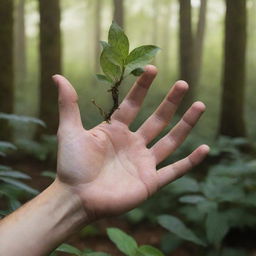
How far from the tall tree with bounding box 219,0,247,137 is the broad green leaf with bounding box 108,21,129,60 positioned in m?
5.21

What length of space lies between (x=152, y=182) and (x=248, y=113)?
379 inches

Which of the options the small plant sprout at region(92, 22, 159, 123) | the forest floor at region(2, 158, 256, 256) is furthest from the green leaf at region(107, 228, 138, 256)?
the forest floor at region(2, 158, 256, 256)

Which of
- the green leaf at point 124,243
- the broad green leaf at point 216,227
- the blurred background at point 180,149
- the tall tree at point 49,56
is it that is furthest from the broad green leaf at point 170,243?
the tall tree at point 49,56

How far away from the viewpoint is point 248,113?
Answer: 10961 millimetres

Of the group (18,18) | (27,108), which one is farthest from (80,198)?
(18,18)

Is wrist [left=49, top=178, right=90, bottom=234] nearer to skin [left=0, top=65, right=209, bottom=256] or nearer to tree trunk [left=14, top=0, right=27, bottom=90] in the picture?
skin [left=0, top=65, right=209, bottom=256]

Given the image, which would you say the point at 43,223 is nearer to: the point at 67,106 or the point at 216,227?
the point at 67,106

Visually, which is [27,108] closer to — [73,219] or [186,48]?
[186,48]

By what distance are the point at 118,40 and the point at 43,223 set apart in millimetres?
710

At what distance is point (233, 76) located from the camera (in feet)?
21.8

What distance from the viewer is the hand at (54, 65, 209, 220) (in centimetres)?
166

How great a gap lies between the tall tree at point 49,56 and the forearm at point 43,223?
445cm

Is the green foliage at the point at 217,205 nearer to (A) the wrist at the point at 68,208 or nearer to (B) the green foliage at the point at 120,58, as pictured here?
(A) the wrist at the point at 68,208

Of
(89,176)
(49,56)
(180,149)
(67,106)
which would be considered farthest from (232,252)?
(49,56)
